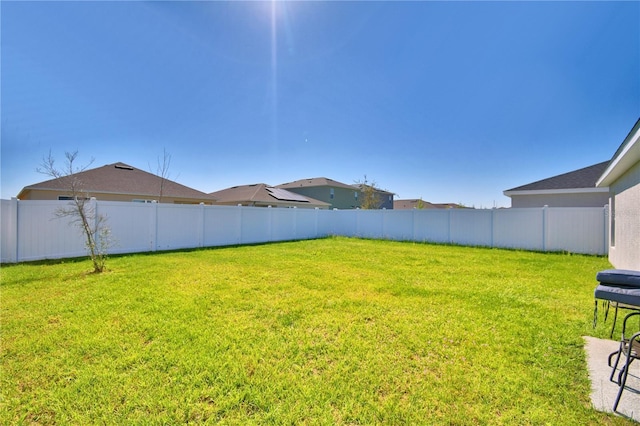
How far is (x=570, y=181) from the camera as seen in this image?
1243 cm

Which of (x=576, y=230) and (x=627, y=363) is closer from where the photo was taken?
(x=627, y=363)

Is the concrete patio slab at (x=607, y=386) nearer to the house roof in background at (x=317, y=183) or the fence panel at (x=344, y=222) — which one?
the fence panel at (x=344, y=222)

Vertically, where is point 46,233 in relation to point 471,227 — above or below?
below

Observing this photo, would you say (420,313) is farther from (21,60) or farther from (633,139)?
(21,60)

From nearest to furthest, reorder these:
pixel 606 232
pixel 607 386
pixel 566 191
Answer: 1. pixel 607 386
2. pixel 606 232
3. pixel 566 191

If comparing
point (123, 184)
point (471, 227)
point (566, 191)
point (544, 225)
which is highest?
point (123, 184)

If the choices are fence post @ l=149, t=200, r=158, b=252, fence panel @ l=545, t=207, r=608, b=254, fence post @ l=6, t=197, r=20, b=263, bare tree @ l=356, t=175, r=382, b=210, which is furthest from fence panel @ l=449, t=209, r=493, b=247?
bare tree @ l=356, t=175, r=382, b=210

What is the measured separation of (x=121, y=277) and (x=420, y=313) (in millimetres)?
6403

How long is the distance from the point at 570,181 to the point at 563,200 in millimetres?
967

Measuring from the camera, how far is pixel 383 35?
8.57m

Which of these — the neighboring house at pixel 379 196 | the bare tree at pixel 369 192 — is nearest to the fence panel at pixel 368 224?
the bare tree at pixel 369 192

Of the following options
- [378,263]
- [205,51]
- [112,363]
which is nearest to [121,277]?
[112,363]

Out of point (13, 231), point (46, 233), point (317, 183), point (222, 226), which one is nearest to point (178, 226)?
point (222, 226)

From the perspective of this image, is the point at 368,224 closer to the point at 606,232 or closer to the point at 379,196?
the point at 606,232
